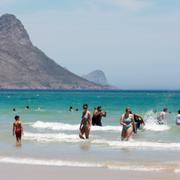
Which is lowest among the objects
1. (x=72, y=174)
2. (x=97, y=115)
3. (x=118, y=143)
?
(x=72, y=174)

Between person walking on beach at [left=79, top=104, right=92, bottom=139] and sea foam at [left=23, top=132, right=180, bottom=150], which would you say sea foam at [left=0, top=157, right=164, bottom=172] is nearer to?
sea foam at [left=23, top=132, right=180, bottom=150]

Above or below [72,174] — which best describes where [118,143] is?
above

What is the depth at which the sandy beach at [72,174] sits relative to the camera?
13.3 meters

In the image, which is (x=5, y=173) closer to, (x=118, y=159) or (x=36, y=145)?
(x=118, y=159)

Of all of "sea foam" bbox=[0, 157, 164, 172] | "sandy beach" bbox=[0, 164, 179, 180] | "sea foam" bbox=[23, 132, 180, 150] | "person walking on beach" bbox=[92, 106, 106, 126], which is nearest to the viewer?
"sandy beach" bbox=[0, 164, 179, 180]

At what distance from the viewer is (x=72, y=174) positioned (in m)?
13.7

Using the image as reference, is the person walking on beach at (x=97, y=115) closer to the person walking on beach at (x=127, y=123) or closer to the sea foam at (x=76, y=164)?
the person walking on beach at (x=127, y=123)

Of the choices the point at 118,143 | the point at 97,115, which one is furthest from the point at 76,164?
the point at 97,115

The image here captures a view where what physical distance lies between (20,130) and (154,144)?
4941 millimetres

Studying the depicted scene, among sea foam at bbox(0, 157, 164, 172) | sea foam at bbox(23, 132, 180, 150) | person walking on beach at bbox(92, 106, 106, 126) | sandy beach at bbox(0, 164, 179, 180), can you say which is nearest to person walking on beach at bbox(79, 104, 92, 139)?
sea foam at bbox(23, 132, 180, 150)

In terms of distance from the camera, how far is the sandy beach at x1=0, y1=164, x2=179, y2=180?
1330 cm

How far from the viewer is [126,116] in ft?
66.9

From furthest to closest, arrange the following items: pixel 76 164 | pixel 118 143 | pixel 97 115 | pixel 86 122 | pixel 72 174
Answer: pixel 97 115 < pixel 86 122 < pixel 118 143 < pixel 76 164 < pixel 72 174

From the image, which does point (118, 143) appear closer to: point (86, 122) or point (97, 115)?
point (86, 122)
